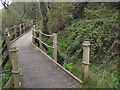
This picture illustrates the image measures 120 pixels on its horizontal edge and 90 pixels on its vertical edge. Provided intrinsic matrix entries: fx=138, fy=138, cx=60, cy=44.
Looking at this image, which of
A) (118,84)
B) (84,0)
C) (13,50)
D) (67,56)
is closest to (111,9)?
(84,0)

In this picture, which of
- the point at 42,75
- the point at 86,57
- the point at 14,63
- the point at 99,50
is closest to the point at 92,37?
the point at 99,50

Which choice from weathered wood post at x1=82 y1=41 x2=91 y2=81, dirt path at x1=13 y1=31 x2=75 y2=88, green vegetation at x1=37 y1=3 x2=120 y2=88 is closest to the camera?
weathered wood post at x1=82 y1=41 x2=91 y2=81

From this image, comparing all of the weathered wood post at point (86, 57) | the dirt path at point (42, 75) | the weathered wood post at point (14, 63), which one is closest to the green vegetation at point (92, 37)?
the weathered wood post at point (86, 57)

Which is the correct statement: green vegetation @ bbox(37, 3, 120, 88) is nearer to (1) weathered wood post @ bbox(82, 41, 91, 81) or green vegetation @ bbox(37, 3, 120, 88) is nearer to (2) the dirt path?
(1) weathered wood post @ bbox(82, 41, 91, 81)

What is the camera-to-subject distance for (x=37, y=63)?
19.0ft

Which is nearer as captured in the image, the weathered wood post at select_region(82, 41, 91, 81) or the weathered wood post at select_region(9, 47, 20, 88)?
the weathered wood post at select_region(9, 47, 20, 88)

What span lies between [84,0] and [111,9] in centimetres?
236

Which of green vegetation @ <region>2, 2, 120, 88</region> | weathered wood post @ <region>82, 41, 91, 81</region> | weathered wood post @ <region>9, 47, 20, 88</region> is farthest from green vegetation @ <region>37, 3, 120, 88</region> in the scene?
weathered wood post @ <region>9, 47, 20, 88</region>

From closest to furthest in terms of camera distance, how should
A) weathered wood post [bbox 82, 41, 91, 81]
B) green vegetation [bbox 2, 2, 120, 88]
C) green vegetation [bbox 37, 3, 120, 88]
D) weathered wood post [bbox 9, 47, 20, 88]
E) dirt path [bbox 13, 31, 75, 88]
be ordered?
weathered wood post [bbox 9, 47, 20, 88] < weathered wood post [bbox 82, 41, 91, 81] < dirt path [bbox 13, 31, 75, 88] < green vegetation [bbox 37, 3, 120, 88] < green vegetation [bbox 2, 2, 120, 88]

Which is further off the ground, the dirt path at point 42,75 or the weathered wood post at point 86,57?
the weathered wood post at point 86,57

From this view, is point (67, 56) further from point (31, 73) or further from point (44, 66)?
point (31, 73)

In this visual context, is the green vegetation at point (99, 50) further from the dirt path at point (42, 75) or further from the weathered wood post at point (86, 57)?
the dirt path at point (42, 75)

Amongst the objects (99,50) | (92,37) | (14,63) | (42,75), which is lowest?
(42,75)

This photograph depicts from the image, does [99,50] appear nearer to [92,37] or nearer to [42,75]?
[92,37]
